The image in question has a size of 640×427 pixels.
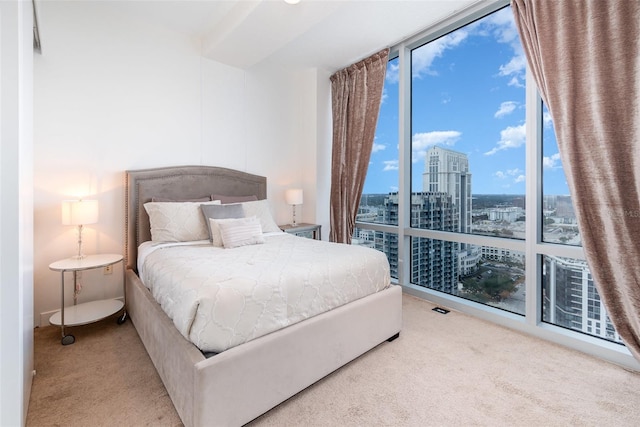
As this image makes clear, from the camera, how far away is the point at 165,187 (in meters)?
3.09

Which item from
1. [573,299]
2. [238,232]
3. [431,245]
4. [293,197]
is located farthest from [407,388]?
[293,197]

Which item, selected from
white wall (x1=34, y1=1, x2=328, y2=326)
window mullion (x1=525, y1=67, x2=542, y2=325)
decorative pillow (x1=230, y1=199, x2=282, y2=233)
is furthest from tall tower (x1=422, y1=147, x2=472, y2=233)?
white wall (x1=34, y1=1, x2=328, y2=326)

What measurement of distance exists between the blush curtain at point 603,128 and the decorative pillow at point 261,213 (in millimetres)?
2603

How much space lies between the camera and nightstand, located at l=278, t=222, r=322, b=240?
377 centimetres

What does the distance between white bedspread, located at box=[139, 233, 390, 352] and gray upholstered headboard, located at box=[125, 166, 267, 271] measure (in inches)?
22.5

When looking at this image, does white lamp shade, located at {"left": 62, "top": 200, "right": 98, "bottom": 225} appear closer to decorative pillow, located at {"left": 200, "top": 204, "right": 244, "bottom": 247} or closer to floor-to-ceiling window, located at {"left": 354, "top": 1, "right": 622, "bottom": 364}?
decorative pillow, located at {"left": 200, "top": 204, "right": 244, "bottom": 247}

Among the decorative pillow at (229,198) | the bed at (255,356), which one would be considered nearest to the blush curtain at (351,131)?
the decorative pillow at (229,198)

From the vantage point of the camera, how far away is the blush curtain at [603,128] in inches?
70.5

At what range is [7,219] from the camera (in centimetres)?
108

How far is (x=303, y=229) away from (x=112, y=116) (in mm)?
2330

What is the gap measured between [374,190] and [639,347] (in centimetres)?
268

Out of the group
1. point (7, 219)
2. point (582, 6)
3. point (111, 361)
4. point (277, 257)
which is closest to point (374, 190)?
point (277, 257)

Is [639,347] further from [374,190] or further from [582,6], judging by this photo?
[374,190]

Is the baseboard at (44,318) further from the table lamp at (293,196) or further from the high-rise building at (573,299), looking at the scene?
the high-rise building at (573,299)
